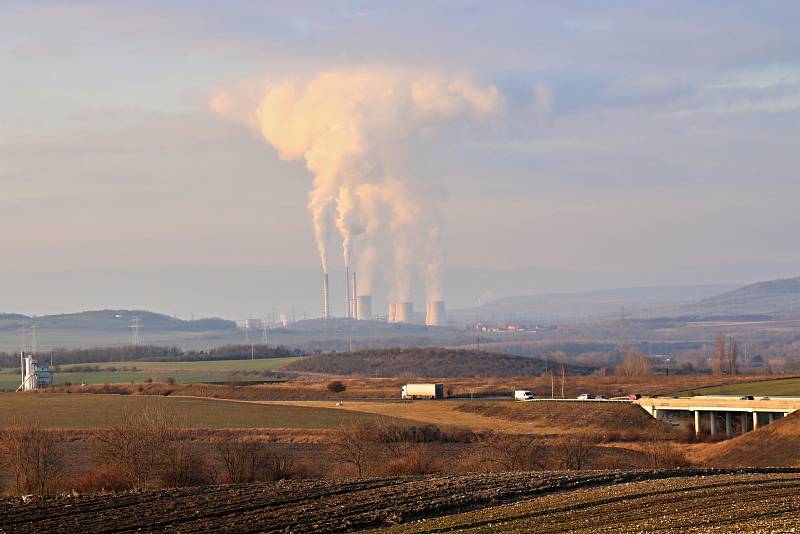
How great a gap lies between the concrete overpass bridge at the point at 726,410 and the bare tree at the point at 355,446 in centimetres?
2855

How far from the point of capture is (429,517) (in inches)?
1423

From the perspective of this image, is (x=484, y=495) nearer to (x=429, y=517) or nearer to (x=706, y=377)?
(x=429, y=517)

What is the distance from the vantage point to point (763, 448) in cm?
7425

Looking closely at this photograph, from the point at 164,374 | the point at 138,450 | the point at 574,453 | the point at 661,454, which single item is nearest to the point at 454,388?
the point at 164,374

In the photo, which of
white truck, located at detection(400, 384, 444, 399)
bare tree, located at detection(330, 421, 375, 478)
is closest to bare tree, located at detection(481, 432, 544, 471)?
bare tree, located at detection(330, 421, 375, 478)

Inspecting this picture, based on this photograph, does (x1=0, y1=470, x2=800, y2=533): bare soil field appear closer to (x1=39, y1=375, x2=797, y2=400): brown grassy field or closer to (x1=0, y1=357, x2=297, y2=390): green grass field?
(x1=39, y1=375, x2=797, y2=400): brown grassy field

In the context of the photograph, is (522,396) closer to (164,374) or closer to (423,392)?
(423,392)

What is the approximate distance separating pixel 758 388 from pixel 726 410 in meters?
19.5

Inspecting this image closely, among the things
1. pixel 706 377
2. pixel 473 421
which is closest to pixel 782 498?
pixel 473 421

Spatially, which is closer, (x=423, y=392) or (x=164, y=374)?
(x=423, y=392)

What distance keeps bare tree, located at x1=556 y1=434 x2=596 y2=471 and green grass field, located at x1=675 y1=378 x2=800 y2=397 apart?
28786mm

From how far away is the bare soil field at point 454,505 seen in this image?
3131 centimetres

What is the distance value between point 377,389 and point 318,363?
5734 centimetres

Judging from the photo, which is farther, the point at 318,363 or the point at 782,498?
the point at 318,363
